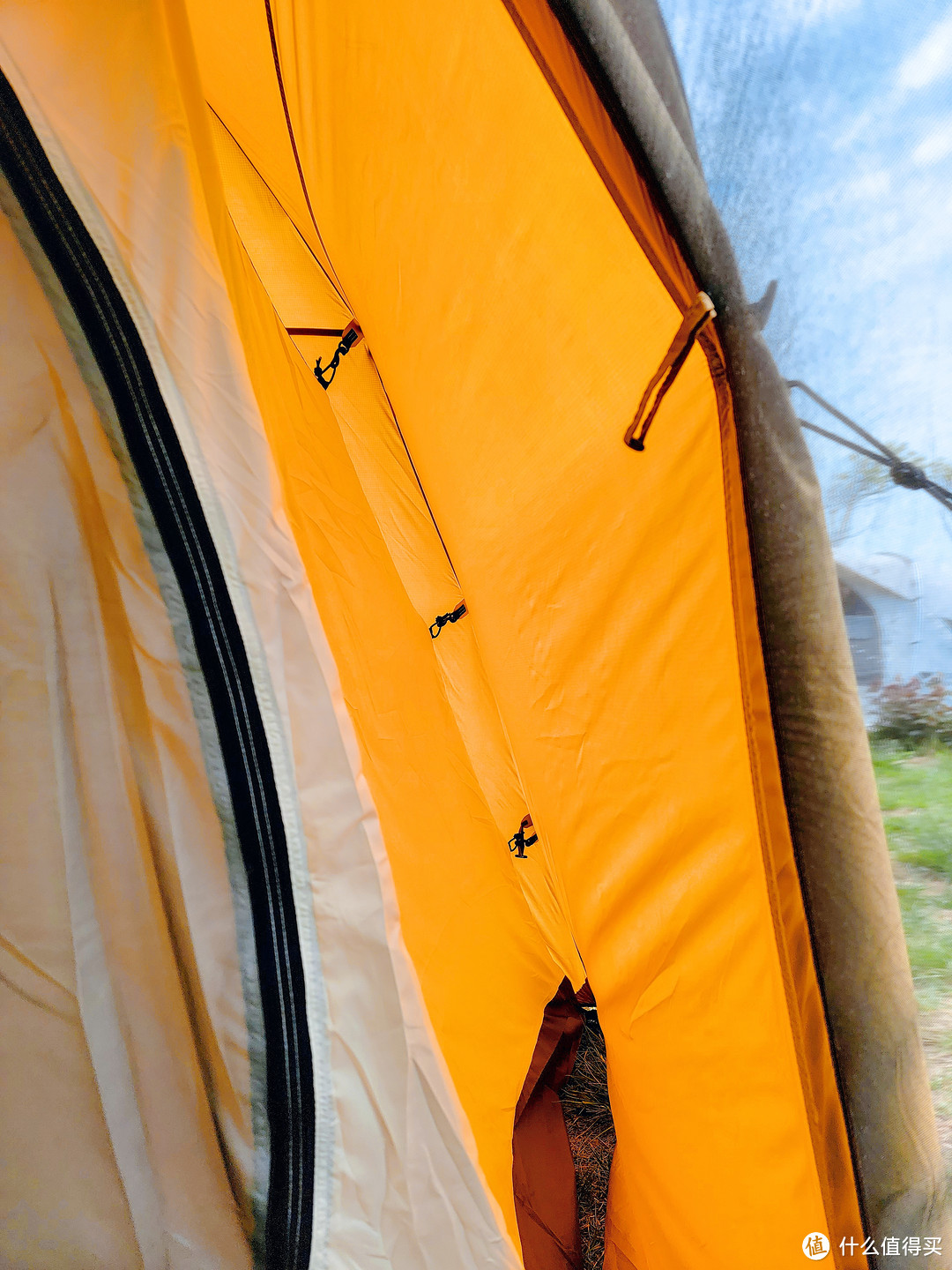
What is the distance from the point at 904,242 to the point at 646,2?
0.27 m

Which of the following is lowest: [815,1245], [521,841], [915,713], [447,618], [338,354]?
[815,1245]

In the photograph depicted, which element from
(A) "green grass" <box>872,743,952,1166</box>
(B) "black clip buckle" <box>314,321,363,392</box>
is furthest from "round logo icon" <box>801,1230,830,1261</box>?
(B) "black clip buckle" <box>314,321,363,392</box>

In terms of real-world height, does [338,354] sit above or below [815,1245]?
above

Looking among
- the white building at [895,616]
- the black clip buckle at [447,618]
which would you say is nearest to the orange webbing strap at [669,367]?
the white building at [895,616]

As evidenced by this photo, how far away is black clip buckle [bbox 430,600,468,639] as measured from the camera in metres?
1.06

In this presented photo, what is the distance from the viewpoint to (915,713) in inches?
18.7

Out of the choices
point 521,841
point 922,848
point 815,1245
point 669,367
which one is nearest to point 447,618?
point 521,841

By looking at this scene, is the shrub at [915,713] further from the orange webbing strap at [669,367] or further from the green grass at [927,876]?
the orange webbing strap at [669,367]

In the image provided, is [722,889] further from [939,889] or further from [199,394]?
[199,394]

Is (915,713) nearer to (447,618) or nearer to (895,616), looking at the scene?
(895,616)

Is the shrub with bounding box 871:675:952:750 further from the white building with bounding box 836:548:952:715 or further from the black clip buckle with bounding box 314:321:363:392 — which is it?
the black clip buckle with bounding box 314:321:363:392

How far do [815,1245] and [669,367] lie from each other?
0.76 meters

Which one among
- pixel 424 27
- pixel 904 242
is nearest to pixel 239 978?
pixel 904 242

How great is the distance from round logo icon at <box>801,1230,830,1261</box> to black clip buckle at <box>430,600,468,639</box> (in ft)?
2.60
